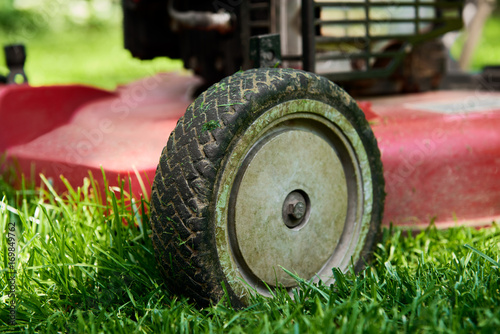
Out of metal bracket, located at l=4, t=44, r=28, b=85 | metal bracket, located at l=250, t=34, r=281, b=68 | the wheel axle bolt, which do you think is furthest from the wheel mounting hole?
metal bracket, located at l=4, t=44, r=28, b=85

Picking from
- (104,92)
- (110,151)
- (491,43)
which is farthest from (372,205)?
(491,43)

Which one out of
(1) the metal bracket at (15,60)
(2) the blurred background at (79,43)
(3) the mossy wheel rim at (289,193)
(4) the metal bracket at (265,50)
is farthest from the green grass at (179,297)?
(2) the blurred background at (79,43)

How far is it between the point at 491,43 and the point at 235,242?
8.50 m

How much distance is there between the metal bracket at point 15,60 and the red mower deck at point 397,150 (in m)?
0.30

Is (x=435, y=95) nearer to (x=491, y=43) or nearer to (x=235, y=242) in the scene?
(x=235, y=242)

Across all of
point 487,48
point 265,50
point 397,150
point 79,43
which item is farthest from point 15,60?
point 79,43

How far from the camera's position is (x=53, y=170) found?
5.67 ft

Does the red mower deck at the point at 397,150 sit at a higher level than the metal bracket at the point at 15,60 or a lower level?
lower

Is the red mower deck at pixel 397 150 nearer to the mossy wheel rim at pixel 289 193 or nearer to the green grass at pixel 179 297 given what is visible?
the green grass at pixel 179 297

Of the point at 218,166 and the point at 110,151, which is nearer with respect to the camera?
the point at 218,166

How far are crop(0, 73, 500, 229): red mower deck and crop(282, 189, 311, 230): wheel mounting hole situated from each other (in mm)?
407

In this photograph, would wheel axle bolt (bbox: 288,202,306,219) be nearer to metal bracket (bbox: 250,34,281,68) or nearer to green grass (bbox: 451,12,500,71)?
metal bracket (bbox: 250,34,281,68)

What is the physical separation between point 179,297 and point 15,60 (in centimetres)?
157

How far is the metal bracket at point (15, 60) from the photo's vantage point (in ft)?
7.82
